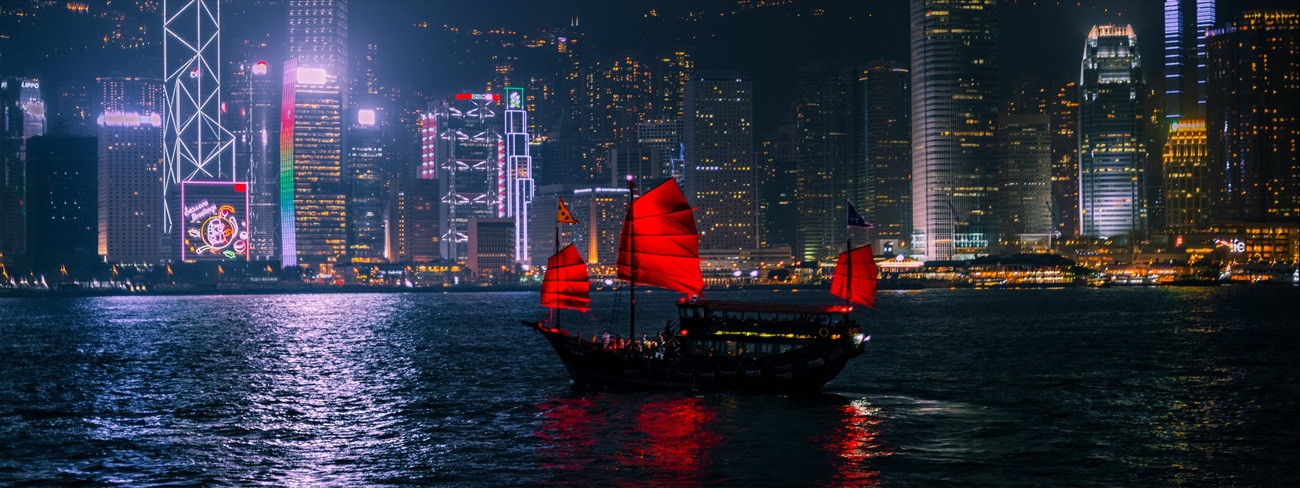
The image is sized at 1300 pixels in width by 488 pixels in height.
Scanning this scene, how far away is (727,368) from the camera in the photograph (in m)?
66.6

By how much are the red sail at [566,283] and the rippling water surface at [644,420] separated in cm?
470

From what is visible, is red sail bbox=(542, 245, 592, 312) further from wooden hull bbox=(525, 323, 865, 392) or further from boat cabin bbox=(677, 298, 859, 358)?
boat cabin bbox=(677, 298, 859, 358)

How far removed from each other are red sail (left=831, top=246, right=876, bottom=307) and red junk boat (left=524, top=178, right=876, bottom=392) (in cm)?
5

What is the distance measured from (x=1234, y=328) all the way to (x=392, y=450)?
330 ft

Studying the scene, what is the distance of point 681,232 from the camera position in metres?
70.5

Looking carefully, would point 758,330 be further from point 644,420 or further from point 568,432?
point 568,432

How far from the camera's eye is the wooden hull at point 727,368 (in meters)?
66.2

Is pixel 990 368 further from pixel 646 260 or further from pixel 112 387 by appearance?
pixel 112 387

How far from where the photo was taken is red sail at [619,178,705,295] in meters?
70.2

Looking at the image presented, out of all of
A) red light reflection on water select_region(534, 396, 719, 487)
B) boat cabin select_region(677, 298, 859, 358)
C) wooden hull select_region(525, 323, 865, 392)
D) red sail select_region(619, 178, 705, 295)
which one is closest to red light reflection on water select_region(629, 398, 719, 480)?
red light reflection on water select_region(534, 396, 719, 487)

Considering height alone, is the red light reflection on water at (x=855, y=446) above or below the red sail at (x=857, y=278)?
below

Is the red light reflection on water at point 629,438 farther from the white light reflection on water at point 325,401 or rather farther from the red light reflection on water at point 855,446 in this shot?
the white light reflection on water at point 325,401

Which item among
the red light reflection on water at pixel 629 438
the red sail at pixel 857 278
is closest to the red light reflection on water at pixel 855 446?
the red light reflection on water at pixel 629 438

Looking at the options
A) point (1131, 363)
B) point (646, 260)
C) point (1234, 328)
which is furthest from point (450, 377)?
point (1234, 328)
